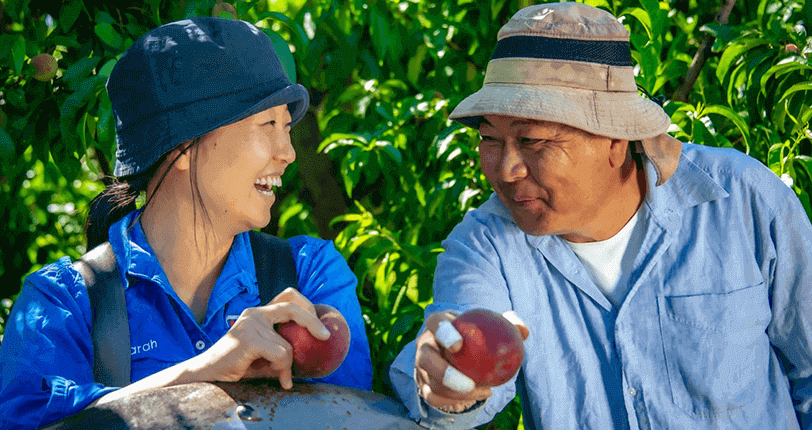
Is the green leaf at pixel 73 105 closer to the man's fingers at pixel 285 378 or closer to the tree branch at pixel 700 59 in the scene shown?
the man's fingers at pixel 285 378

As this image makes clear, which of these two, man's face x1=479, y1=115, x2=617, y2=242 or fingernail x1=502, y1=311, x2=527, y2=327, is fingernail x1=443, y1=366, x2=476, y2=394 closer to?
fingernail x1=502, y1=311, x2=527, y2=327

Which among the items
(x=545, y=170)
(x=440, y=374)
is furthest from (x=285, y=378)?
(x=545, y=170)

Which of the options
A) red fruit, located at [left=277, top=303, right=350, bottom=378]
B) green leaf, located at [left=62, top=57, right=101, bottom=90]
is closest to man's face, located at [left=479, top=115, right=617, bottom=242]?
red fruit, located at [left=277, top=303, right=350, bottom=378]

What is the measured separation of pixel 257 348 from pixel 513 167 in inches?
29.8

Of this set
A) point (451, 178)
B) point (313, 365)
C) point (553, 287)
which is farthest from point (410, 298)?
point (313, 365)

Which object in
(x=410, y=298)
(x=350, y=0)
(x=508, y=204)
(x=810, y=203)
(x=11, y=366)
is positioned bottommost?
(x=410, y=298)

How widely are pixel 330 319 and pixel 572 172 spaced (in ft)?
2.29

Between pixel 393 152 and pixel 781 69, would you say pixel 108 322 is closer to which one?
pixel 393 152

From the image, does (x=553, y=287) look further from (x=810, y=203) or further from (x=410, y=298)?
(x=810, y=203)

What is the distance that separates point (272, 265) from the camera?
212 centimetres

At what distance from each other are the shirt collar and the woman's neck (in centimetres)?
3

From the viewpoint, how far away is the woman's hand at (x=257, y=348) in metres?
1.64

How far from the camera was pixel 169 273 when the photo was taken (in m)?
2.03

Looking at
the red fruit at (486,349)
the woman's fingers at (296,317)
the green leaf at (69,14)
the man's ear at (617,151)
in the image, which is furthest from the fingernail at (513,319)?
the green leaf at (69,14)
